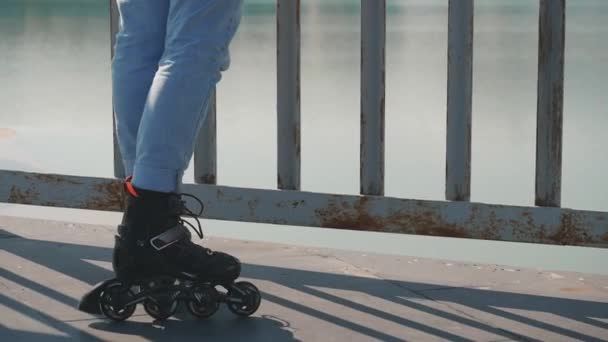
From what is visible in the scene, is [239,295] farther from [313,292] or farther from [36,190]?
[36,190]

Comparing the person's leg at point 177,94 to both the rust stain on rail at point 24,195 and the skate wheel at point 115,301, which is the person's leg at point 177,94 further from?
the rust stain on rail at point 24,195

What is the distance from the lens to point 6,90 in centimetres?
502

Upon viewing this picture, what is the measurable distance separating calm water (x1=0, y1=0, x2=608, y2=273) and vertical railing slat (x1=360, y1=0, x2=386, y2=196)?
0.45 meters

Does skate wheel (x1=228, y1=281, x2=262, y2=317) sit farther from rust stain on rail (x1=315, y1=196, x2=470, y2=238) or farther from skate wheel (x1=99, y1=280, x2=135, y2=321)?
rust stain on rail (x1=315, y1=196, x2=470, y2=238)

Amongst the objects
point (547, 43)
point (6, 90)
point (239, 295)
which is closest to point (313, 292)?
point (239, 295)

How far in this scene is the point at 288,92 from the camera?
2.37m

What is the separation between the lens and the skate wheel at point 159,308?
1.88 m

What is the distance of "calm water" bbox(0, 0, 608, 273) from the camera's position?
10.2 ft

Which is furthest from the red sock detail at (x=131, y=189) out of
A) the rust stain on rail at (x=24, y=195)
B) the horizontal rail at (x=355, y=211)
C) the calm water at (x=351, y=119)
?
the calm water at (x=351, y=119)

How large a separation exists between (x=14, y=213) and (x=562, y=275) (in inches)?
51.7

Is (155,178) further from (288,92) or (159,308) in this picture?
(288,92)

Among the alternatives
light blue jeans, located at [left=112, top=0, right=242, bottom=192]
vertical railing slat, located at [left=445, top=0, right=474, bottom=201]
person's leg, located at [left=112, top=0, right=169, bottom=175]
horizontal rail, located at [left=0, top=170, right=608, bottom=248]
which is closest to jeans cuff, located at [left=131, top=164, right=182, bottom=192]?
light blue jeans, located at [left=112, top=0, right=242, bottom=192]

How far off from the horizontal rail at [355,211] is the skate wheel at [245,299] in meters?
0.43

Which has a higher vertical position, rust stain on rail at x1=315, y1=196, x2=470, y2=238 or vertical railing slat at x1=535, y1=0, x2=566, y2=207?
vertical railing slat at x1=535, y1=0, x2=566, y2=207
